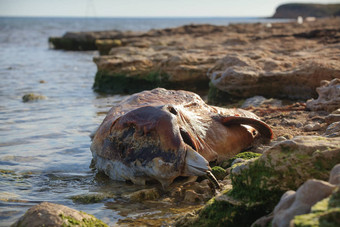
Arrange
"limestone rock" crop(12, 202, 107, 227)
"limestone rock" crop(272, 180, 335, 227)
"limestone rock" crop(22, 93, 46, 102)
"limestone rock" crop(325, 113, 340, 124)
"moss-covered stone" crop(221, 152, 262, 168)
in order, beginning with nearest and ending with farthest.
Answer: "limestone rock" crop(272, 180, 335, 227) → "limestone rock" crop(12, 202, 107, 227) → "moss-covered stone" crop(221, 152, 262, 168) → "limestone rock" crop(325, 113, 340, 124) → "limestone rock" crop(22, 93, 46, 102)

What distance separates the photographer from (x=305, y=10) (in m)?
102

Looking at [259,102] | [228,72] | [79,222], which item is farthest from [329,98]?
[79,222]

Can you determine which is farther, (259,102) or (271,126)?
(259,102)

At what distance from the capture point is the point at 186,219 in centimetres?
333

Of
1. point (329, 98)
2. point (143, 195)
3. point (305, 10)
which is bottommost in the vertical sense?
point (143, 195)

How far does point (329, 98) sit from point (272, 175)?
3.82 m

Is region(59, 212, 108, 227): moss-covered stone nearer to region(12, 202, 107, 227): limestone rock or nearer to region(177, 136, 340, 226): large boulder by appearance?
region(12, 202, 107, 227): limestone rock

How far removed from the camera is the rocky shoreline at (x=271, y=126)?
8.26 feet

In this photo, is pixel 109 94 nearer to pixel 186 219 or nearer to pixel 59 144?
pixel 59 144

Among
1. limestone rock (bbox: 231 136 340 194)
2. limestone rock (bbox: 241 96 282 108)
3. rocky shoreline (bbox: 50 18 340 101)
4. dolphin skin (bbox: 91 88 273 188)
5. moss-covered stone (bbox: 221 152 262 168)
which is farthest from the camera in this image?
rocky shoreline (bbox: 50 18 340 101)

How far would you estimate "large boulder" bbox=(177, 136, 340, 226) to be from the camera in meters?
2.84

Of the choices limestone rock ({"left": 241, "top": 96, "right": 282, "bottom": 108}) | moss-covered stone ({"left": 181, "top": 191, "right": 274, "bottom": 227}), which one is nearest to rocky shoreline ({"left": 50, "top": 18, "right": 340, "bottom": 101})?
limestone rock ({"left": 241, "top": 96, "right": 282, "bottom": 108})

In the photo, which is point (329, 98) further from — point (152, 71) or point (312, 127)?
point (152, 71)

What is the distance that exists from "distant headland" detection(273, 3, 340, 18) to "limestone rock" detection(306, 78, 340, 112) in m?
78.4
